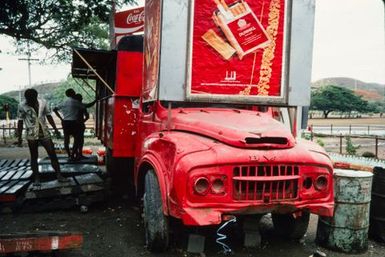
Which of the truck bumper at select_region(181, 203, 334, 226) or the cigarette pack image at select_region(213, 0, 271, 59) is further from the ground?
the cigarette pack image at select_region(213, 0, 271, 59)

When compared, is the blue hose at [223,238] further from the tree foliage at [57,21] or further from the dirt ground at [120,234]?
the tree foliage at [57,21]

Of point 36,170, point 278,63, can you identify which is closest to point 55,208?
point 36,170

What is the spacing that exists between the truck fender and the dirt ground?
0.71 metres

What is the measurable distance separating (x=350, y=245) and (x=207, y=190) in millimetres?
2204

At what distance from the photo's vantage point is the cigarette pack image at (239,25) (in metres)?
A: 5.32

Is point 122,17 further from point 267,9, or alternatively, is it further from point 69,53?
point 267,9

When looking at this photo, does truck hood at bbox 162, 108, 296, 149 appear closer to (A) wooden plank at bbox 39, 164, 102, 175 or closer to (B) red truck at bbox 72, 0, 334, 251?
(B) red truck at bbox 72, 0, 334, 251

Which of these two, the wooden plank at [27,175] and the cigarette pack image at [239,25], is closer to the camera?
the cigarette pack image at [239,25]

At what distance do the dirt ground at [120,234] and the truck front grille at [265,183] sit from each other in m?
1.12

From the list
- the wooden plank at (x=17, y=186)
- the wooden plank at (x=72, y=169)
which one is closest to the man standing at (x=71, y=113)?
the wooden plank at (x=72, y=169)

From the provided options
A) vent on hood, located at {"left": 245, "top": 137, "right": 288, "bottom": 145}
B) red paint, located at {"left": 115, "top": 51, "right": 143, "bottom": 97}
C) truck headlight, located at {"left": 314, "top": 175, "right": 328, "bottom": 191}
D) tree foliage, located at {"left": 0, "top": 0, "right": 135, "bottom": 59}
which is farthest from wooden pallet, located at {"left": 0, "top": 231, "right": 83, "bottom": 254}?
tree foliage, located at {"left": 0, "top": 0, "right": 135, "bottom": 59}

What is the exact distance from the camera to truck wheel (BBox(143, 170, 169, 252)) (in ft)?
15.4

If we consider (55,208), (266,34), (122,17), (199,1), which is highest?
(122,17)

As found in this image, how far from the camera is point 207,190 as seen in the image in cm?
412
